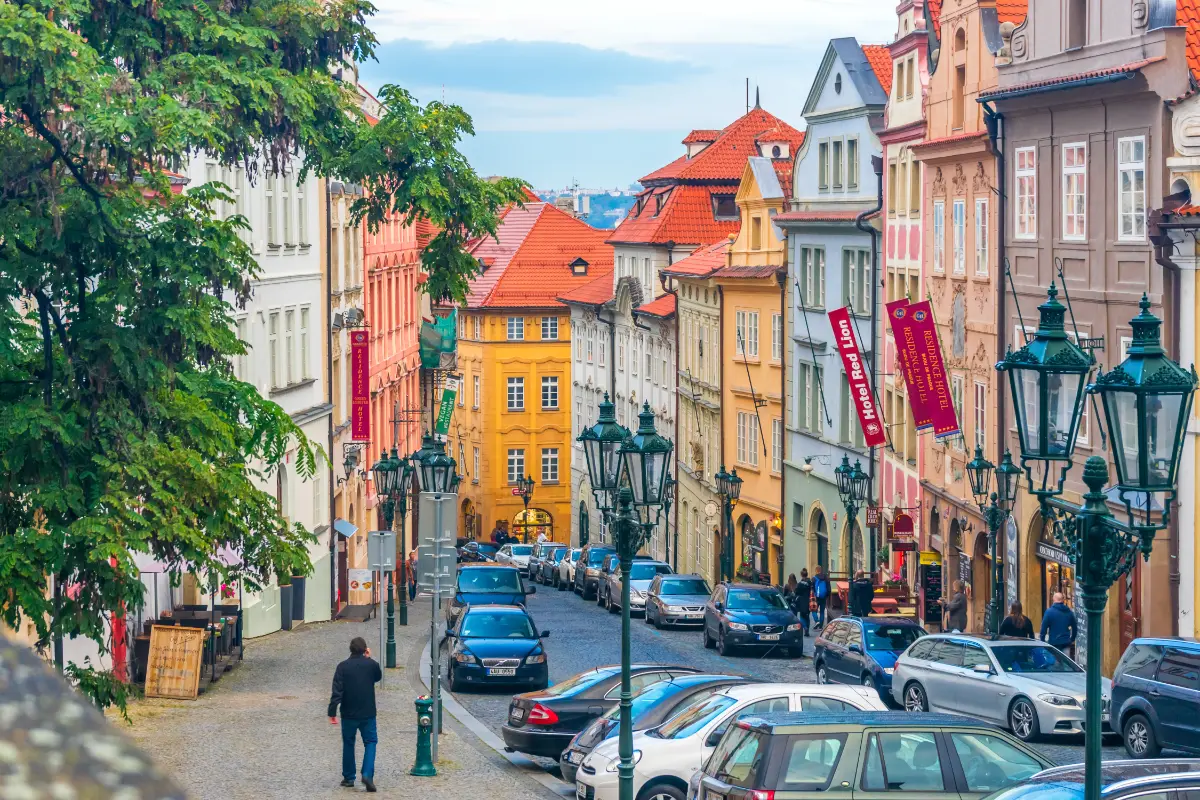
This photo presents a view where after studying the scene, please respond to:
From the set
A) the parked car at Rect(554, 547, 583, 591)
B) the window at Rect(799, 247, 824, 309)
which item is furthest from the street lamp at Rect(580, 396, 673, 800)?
the parked car at Rect(554, 547, 583, 591)

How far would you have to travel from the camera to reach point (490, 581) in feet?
134

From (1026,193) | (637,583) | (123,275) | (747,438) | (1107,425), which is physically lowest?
(637,583)

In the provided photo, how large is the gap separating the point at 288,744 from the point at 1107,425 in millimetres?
15240

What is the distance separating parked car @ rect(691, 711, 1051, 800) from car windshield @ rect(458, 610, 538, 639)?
1698cm

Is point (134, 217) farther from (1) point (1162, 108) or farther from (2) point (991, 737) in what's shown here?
(1) point (1162, 108)

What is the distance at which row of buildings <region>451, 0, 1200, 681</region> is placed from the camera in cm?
3028

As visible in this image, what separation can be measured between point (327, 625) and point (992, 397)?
18.7 m

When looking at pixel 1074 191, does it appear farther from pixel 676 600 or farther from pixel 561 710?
pixel 561 710

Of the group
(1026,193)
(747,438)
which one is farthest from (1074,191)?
(747,438)

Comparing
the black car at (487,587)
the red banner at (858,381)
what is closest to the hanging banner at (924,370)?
the red banner at (858,381)

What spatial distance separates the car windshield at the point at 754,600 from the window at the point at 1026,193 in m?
9.83

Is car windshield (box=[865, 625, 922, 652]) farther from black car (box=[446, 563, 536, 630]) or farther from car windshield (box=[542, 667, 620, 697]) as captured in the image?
black car (box=[446, 563, 536, 630])

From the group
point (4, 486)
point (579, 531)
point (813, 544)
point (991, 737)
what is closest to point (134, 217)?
point (4, 486)

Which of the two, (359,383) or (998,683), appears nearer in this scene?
(998,683)
